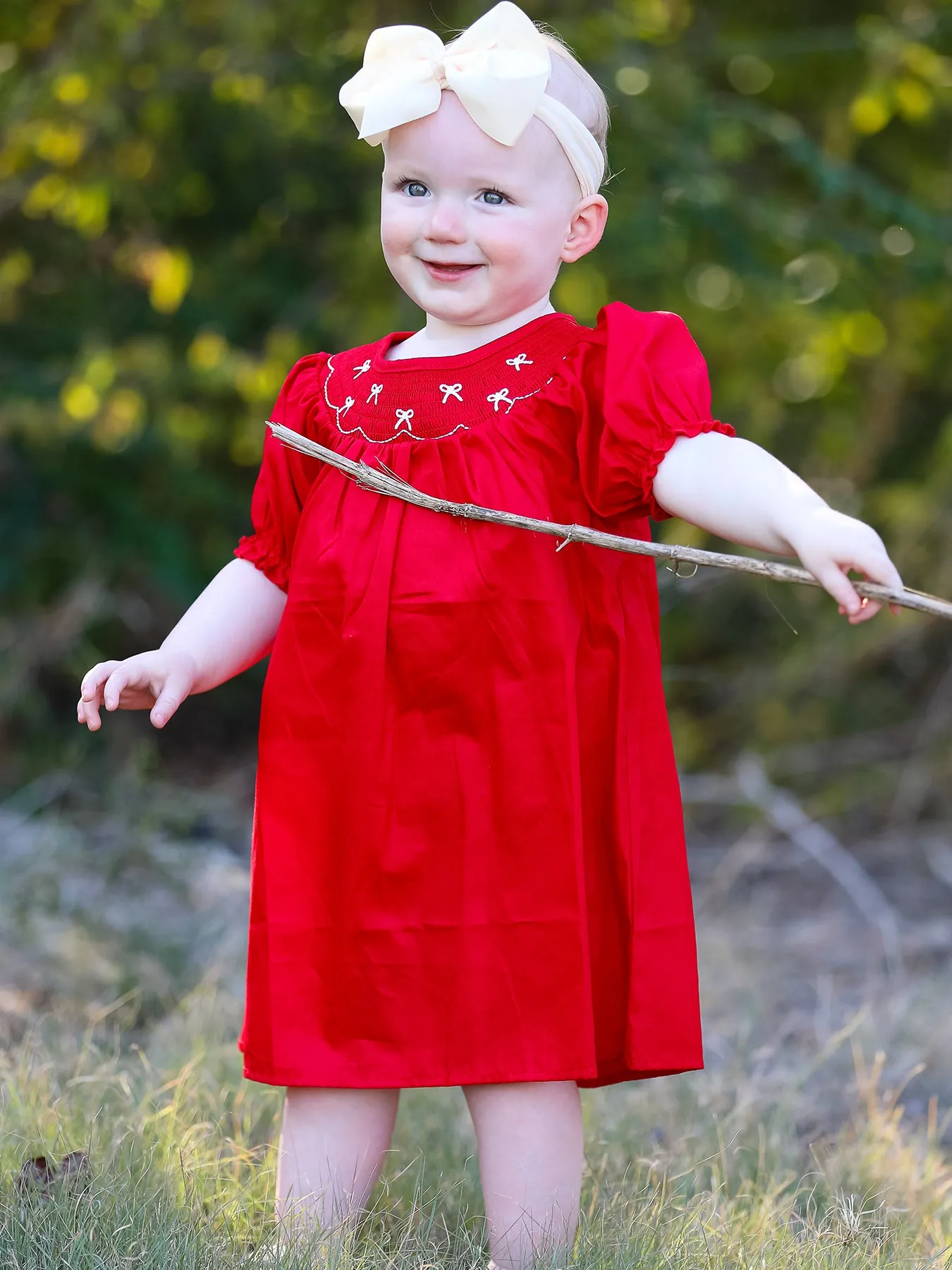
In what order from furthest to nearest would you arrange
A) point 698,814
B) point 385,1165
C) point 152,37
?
point 698,814 → point 152,37 → point 385,1165

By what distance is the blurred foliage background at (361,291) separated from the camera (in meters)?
3.78

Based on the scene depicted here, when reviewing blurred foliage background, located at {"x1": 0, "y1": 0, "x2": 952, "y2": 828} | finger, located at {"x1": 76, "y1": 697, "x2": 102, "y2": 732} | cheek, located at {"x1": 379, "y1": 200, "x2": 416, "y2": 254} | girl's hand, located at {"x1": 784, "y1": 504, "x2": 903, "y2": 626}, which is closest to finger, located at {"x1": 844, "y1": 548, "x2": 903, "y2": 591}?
girl's hand, located at {"x1": 784, "y1": 504, "x2": 903, "y2": 626}

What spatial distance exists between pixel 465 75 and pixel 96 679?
0.81 m

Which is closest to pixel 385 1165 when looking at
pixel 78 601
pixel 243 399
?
pixel 78 601

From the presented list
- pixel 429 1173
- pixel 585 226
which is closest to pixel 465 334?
pixel 585 226

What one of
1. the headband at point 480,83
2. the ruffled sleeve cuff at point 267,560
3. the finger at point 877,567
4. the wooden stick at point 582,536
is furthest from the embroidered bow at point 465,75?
the finger at point 877,567

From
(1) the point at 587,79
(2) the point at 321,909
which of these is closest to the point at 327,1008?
(2) the point at 321,909

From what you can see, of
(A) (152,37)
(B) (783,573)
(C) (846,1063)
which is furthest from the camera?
(A) (152,37)

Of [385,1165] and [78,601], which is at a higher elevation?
[78,601]

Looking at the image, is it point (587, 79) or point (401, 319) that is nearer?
point (587, 79)

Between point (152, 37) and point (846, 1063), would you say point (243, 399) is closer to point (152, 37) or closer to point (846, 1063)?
point (152, 37)

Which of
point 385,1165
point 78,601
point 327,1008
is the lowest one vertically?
point 385,1165

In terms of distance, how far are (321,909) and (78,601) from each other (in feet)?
8.00

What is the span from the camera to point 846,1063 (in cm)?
284
